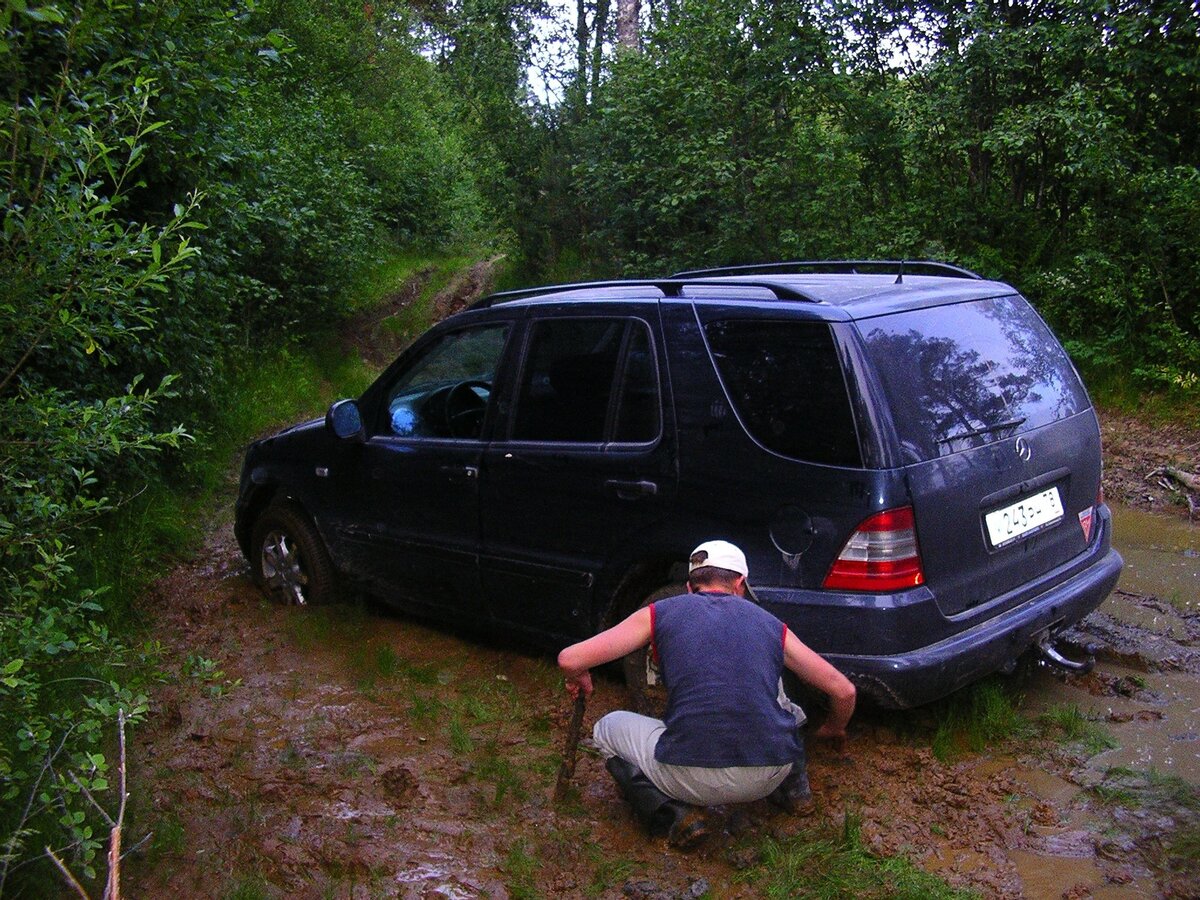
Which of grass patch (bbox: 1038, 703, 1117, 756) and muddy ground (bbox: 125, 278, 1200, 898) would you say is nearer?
muddy ground (bbox: 125, 278, 1200, 898)

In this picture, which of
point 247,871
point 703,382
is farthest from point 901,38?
point 247,871

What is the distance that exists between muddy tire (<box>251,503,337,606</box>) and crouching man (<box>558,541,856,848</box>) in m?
2.87

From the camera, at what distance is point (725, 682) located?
3.45m

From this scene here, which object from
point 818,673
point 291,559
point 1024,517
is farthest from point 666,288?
point 291,559

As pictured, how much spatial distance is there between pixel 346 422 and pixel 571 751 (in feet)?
8.08

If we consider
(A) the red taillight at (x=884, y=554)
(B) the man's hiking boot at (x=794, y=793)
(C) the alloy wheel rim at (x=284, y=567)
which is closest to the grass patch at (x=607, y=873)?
(B) the man's hiking boot at (x=794, y=793)

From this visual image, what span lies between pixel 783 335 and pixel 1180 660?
2.63m

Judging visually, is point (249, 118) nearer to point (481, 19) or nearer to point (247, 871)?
point (247, 871)

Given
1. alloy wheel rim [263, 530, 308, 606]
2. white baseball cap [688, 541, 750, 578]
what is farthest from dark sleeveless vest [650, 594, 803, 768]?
alloy wheel rim [263, 530, 308, 606]

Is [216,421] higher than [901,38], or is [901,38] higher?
[901,38]

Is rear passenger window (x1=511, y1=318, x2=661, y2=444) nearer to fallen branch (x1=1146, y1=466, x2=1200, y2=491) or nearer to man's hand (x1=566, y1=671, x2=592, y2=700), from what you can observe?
man's hand (x1=566, y1=671, x2=592, y2=700)

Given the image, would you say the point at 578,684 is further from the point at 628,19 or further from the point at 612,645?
the point at 628,19

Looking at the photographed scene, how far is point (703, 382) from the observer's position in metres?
4.35

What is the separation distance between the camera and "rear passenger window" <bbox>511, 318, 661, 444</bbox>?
15.1 ft
